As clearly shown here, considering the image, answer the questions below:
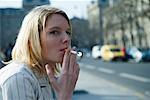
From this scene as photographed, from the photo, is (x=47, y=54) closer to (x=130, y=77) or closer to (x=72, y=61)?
(x=72, y=61)

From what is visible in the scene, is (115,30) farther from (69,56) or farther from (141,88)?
(69,56)

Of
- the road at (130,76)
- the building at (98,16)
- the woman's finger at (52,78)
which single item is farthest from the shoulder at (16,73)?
the building at (98,16)

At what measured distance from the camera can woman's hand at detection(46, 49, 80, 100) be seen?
2.22 metres

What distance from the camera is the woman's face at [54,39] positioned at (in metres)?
2.25

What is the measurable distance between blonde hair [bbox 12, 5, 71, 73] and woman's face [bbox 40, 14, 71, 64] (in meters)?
0.03

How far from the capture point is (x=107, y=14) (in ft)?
222

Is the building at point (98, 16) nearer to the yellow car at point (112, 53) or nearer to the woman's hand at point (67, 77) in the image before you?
the yellow car at point (112, 53)

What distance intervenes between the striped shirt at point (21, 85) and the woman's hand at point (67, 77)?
52mm

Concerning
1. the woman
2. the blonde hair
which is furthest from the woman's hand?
the blonde hair

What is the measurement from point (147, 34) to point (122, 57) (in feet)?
72.8

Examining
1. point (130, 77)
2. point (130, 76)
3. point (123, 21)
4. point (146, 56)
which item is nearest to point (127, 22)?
point (123, 21)

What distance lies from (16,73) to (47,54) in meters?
0.22

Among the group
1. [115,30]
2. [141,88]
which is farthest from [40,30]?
[115,30]

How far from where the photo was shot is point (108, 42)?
70625 millimetres
